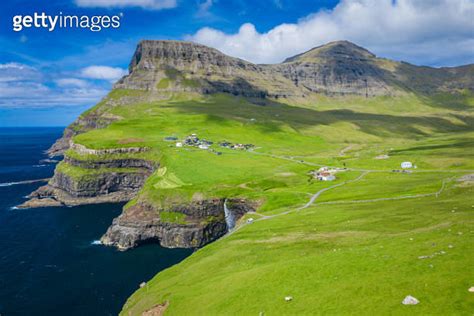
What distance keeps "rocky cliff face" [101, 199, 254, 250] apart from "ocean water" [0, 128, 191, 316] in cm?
388

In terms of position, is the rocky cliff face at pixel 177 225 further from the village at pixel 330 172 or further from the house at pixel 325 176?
the village at pixel 330 172

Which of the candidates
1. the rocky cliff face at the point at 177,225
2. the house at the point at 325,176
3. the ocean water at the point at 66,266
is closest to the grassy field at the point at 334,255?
the rocky cliff face at the point at 177,225

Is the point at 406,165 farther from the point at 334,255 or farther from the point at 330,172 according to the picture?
the point at 334,255

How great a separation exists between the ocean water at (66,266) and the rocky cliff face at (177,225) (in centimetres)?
388

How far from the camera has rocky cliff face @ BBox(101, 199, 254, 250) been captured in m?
131

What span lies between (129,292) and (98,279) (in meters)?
14.7

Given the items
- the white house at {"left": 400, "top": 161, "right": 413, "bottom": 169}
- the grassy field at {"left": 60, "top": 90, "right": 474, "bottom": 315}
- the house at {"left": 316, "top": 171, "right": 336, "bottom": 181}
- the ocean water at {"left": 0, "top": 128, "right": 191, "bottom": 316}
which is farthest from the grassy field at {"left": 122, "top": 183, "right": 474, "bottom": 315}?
→ the white house at {"left": 400, "top": 161, "right": 413, "bottom": 169}

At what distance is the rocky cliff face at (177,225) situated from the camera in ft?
429

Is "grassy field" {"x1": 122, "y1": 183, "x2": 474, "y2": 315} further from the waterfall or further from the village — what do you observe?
the village

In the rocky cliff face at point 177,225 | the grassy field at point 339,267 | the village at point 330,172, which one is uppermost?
the grassy field at point 339,267

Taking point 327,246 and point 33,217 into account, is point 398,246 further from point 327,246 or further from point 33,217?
point 33,217

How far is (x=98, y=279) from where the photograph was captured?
343ft

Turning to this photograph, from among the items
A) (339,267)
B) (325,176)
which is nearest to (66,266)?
(339,267)

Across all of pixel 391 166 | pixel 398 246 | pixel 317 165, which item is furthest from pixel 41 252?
pixel 391 166
